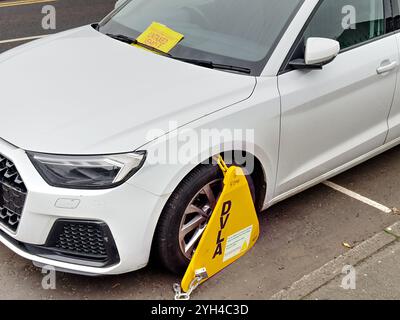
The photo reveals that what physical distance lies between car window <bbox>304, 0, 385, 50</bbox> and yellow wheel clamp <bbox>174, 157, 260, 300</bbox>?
40.7 inches

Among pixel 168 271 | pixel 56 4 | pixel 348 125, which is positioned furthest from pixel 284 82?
pixel 56 4

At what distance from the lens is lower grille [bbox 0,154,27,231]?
8.89ft

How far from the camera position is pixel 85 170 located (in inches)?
105

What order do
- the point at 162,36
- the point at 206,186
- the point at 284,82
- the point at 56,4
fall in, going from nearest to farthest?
the point at 206,186
the point at 284,82
the point at 162,36
the point at 56,4

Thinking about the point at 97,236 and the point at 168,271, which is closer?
the point at 97,236

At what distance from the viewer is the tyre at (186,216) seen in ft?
9.35

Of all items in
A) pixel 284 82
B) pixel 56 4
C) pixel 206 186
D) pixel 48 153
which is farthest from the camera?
pixel 56 4

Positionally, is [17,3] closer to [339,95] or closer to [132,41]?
[132,41]

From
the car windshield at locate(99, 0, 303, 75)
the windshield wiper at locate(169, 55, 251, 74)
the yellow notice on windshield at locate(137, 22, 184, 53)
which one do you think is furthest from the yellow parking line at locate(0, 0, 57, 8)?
the windshield wiper at locate(169, 55, 251, 74)

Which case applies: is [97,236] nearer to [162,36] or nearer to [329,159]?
[162,36]

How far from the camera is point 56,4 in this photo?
9.83m

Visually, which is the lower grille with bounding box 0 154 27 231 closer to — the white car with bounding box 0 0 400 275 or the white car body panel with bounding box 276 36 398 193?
the white car with bounding box 0 0 400 275

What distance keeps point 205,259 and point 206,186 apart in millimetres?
405

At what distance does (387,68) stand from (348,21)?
425 mm
